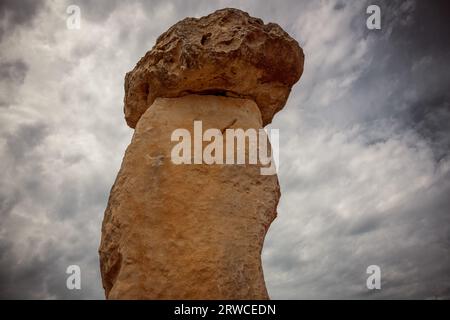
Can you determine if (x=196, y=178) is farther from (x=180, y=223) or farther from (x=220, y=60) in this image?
(x=220, y=60)

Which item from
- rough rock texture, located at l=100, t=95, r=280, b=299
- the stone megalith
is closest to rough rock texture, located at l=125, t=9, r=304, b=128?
the stone megalith

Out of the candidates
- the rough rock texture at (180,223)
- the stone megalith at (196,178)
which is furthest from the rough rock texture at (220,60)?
the rough rock texture at (180,223)

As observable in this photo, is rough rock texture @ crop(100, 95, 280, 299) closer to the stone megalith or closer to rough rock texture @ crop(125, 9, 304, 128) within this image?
the stone megalith

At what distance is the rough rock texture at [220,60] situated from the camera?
6.00 m

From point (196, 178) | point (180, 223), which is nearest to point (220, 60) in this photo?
point (196, 178)

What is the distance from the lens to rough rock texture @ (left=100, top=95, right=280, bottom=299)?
16.0 ft

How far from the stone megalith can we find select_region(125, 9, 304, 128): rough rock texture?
0.02 metres

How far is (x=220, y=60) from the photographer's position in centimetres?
598
